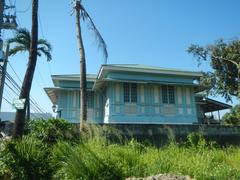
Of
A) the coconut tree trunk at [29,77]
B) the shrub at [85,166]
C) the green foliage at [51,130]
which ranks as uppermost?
the coconut tree trunk at [29,77]

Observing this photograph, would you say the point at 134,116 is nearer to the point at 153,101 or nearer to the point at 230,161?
the point at 153,101

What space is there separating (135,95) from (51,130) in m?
12.0

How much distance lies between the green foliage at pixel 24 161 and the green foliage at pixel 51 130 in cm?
261

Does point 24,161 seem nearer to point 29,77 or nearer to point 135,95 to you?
point 29,77

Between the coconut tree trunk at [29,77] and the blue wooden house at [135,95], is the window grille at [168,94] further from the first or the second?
the coconut tree trunk at [29,77]

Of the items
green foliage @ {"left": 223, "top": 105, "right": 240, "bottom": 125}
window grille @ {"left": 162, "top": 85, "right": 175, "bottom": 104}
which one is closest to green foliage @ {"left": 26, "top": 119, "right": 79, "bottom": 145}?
window grille @ {"left": 162, "top": 85, "right": 175, "bottom": 104}

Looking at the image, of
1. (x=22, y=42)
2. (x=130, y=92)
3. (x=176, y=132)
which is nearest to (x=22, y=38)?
(x=22, y=42)

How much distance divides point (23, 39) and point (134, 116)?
1090 cm

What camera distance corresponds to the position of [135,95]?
2383 centimetres

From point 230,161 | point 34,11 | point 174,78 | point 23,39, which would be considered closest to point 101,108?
point 174,78

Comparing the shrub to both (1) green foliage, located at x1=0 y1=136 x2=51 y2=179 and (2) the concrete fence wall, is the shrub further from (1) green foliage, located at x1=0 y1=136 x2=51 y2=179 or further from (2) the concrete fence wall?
(2) the concrete fence wall

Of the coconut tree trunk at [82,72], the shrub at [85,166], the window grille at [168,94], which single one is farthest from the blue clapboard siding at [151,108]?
the shrub at [85,166]

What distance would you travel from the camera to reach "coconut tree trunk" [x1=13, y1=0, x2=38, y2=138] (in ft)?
36.9

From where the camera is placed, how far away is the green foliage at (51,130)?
39.1ft
